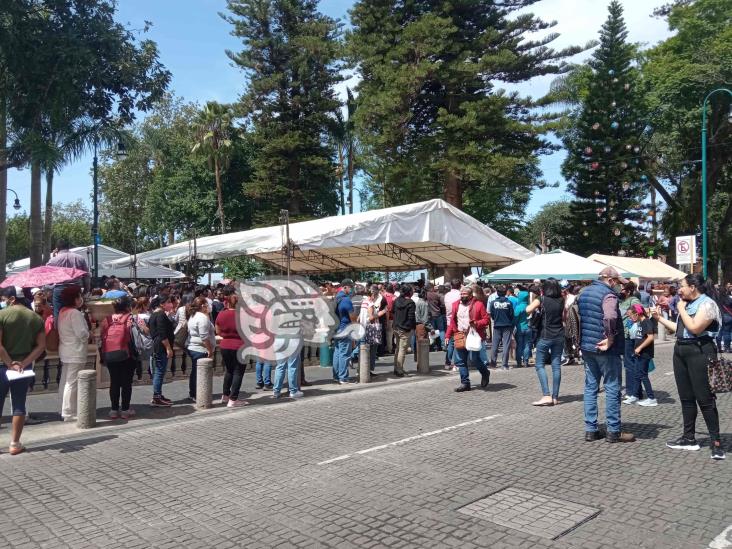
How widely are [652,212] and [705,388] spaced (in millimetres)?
37168

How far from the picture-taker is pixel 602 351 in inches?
269

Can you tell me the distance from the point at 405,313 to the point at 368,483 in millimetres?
6740

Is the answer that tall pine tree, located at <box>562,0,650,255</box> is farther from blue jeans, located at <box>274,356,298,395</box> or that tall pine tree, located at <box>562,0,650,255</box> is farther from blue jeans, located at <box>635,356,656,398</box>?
blue jeans, located at <box>274,356,298,395</box>

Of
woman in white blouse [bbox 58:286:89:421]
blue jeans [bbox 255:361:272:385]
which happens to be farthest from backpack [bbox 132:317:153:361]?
blue jeans [bbox 255:361:272:385]

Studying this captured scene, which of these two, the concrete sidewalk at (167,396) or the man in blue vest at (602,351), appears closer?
the man in blue vest at (602,351)

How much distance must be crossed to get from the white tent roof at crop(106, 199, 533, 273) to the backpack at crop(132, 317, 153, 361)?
6761 millimetres

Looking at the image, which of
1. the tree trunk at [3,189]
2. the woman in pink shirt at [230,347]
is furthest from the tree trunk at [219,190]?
the woman in pink shirt at [230,347]

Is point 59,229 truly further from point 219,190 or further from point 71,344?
point 71,344

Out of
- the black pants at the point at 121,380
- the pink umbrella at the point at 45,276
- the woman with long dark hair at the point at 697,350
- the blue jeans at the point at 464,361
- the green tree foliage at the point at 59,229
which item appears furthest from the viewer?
the green tree foliage at the point at 59,229

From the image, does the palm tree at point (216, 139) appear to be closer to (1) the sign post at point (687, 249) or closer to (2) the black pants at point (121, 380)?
(1) the sign post at point (687, 249)

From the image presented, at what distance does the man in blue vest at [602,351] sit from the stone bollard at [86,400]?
20.6ft

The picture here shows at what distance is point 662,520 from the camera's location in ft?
15.4

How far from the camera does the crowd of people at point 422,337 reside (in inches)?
256

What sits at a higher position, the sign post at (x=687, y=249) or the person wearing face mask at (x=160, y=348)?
the sign post at (x=687, y=249)
